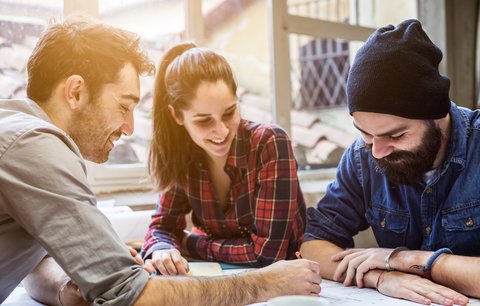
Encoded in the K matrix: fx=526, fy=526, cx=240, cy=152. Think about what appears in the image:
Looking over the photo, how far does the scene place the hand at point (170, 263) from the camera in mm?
1505

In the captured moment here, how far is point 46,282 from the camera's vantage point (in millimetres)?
1242

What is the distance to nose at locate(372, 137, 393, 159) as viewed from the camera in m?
1.33

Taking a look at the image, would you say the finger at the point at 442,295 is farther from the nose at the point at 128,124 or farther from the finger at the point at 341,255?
the nose at the point at 128,124

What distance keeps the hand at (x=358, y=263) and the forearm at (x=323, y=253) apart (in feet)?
0.08

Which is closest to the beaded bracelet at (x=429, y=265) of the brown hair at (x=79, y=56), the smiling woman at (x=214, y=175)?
the smiling woman at (x=214, y=175)

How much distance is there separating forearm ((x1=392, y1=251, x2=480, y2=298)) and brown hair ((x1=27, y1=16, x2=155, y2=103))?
835 mm

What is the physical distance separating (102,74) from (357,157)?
2.49 ft

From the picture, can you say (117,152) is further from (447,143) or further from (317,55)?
(317,55)

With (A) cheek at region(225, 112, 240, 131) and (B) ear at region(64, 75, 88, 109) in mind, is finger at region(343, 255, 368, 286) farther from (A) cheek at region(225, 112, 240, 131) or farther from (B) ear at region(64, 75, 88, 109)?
(B) ear at region(64, 75, 88, 109)

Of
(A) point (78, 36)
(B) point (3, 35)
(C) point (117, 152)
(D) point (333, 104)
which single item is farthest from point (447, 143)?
(D) point (333, 104)

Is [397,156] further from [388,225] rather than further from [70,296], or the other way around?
[70,296]

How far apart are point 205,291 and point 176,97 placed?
85 centimetres

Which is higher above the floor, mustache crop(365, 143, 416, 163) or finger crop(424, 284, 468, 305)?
mustache crop(365, 143, 416, 163)

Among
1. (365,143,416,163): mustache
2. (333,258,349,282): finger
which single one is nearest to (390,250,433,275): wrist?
(333,258,349,282): finger
